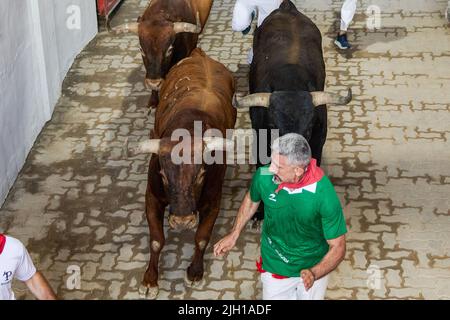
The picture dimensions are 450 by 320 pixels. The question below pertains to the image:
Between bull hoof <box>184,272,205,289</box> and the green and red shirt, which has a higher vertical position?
the green and red shirt

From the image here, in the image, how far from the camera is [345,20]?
1370 cm

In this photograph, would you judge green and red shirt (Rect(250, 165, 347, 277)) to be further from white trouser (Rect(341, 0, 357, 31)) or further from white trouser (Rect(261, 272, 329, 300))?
white trouser (Rect(341, 0, 357, 31))

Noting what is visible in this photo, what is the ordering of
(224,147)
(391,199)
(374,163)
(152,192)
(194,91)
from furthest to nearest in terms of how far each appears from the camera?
(374,163), (391,199), (194,91), (152,192), (224,147)

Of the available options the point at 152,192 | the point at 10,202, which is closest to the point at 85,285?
the point at 152,192

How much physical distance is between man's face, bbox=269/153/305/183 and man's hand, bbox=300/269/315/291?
0.73 m

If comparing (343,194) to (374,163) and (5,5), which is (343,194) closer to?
(374,163)

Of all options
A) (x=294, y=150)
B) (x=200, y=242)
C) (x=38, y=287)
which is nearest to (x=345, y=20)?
(x=200, y=242)

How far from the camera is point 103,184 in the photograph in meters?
10.4

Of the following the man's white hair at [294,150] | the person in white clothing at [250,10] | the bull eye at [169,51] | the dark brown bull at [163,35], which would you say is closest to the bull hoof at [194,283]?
the man's white hair at [294,150]

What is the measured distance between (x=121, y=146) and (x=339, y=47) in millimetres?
4857

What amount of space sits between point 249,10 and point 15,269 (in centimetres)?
676

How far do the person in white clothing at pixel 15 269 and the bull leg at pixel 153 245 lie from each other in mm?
2220

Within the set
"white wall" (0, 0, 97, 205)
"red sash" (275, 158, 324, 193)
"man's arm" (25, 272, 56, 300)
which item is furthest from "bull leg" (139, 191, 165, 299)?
"white wall" (0, 0, 97, 205)

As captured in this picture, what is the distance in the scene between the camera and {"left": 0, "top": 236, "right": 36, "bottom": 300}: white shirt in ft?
19.3
